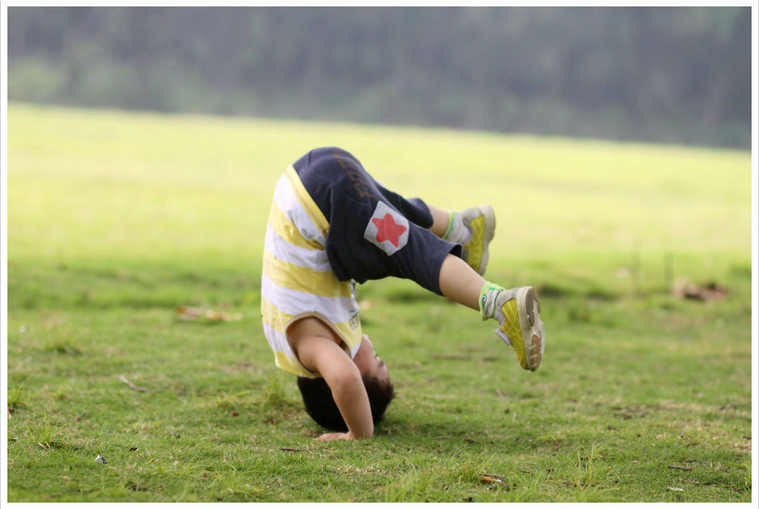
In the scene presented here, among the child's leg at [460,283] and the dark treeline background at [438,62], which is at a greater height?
the dark treeline background at [438,62]

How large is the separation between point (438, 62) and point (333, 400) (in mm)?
77421

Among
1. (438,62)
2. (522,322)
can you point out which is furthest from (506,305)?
(438,62)

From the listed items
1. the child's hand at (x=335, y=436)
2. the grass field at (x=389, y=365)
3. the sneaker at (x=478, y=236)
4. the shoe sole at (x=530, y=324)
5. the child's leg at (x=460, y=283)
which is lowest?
the child's hand at (x=335, y=436)

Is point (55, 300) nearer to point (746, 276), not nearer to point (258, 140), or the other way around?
point (746, 276)

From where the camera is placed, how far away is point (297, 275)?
14.8ft

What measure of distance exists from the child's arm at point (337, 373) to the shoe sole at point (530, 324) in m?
0.97

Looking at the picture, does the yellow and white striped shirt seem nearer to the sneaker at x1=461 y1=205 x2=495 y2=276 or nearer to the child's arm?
the child's arm

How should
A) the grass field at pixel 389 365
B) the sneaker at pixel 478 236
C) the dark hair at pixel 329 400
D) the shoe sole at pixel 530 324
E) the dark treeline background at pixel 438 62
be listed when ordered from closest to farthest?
the grass field at pixel 389 365 < the shoe sole at pixel 530 324 < the dark hair at pixel 329 400 < the sneaker at pixel 478 236 < the dark treeline background at pixel 438 62

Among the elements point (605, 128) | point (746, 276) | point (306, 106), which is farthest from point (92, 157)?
point (605, 128)

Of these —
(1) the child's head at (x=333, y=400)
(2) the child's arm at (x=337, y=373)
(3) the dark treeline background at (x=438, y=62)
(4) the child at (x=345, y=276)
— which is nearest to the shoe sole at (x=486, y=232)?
(4) the child at (x=345, y=276)

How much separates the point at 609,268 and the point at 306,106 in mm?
61772

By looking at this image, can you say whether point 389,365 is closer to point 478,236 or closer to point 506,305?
point 478,236

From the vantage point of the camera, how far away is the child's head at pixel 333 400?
184 inches

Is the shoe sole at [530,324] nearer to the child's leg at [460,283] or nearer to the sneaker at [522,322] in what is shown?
the sneaker at [522,322]
